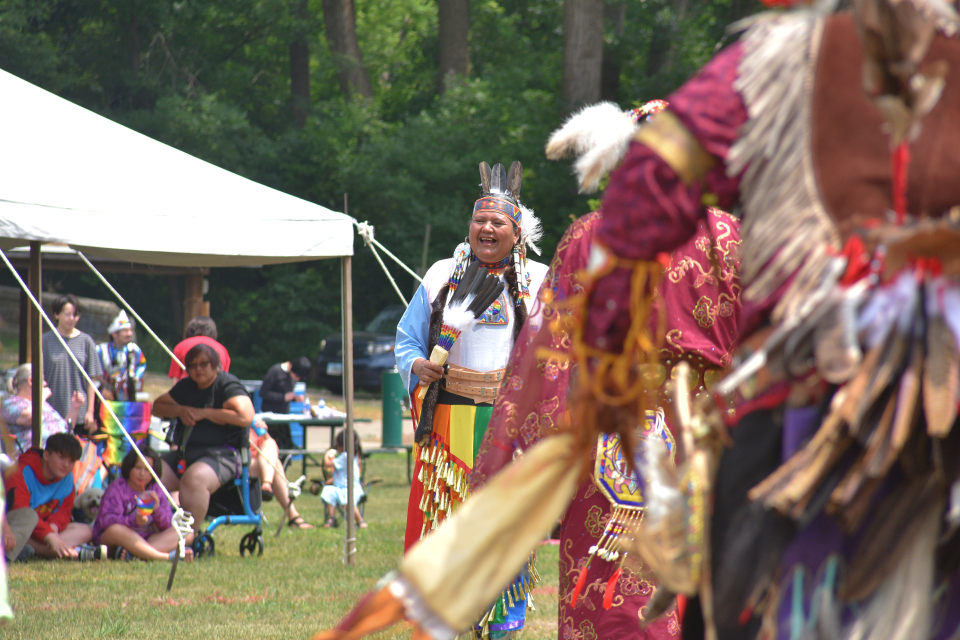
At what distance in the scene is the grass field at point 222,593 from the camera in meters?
4.59

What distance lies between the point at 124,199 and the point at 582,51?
12.0m

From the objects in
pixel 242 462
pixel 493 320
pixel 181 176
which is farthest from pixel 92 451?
pixel 493 320

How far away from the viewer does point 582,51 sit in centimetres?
1659

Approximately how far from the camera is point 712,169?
1639 mm

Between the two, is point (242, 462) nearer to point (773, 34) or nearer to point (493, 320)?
point (493, 320)

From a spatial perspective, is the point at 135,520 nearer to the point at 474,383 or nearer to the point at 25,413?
the point at 25,413

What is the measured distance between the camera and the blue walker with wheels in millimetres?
6648

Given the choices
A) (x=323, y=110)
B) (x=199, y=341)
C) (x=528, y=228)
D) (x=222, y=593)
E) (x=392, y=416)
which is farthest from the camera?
(x=323, y=110)

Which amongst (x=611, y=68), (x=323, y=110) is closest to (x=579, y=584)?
(x=611, y=68)

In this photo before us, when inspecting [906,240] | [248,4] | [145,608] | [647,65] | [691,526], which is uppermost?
[248,4]

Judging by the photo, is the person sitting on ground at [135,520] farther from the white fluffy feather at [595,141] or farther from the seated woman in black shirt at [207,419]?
the white fluffy feather at [595,141]

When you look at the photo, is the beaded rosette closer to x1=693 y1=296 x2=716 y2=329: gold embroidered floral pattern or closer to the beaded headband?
x1=693 y1=296 x2=716 y2=329: gold embroidered floral pattern

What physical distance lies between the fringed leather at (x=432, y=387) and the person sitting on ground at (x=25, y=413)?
3.84 m

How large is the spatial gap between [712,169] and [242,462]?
5750 millimetres
